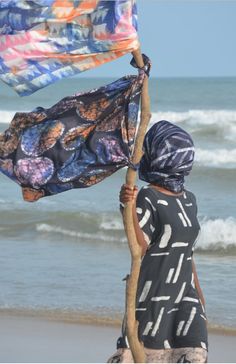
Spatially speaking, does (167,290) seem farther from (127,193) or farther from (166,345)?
(127,193)

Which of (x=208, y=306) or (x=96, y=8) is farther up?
(x=96, y=8)

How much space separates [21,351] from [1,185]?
29.0 feet

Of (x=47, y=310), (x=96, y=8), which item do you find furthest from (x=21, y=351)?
(x=96, y=8)

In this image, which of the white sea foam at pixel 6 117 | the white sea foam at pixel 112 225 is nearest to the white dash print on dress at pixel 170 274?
the white sea foam at pixel 112 225

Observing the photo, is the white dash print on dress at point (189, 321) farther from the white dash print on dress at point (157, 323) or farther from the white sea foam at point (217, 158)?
the white sea foam at point (217, 158)

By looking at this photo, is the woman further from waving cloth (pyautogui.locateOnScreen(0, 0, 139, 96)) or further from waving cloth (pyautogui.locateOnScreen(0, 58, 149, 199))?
waving cloth (pyautogui.locateOnScreen(0, 0, 139, 96))

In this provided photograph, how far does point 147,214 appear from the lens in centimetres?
381

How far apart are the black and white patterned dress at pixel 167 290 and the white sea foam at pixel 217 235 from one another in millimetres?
6310

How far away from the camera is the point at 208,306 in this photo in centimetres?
766

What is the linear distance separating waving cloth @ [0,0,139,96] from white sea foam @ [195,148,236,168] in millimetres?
14151

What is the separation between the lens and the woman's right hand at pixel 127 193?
3.71m

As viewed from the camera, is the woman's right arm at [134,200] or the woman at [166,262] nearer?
the woman's right arm at [134,200]

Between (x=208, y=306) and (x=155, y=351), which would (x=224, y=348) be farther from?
(x=155, y=351)

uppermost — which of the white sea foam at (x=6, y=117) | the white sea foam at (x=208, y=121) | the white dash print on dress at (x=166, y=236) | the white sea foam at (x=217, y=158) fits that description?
the white dash print on dress at (x=166, y=236)
